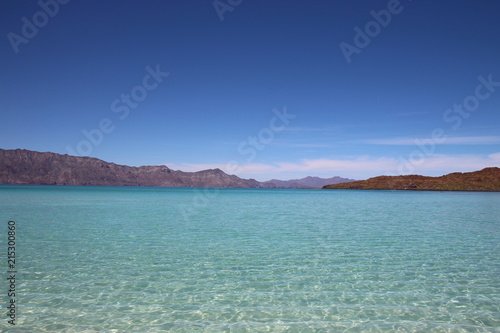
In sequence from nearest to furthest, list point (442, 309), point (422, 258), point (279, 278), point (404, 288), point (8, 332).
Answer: point (8, 332), point (442, 309), point (404, 288), point (279, 278), point (422, 258)

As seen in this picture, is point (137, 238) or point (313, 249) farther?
point (137, 238)

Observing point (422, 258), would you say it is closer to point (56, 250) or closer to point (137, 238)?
point (137, 238)

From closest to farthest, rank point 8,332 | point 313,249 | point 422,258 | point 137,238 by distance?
1. point 8,332
2. point 422,258
3. point 313,249
4. point 137,238

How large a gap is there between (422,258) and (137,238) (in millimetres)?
17316

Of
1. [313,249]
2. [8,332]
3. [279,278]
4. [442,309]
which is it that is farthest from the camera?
[313,249]

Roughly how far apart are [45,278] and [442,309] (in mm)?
14265

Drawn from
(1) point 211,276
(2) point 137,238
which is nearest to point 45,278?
(1) point 211,276

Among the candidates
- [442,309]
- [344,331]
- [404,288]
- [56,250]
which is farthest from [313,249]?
[56,250]

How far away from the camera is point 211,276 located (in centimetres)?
1263

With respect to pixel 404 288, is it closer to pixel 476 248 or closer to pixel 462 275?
pixel 462 275

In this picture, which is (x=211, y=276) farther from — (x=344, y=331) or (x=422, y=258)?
(x=422, y=258)

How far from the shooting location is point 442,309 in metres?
9.50

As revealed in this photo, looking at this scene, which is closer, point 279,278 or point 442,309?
point 442,309

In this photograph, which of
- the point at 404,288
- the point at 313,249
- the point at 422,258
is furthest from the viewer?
the point at 313,249
